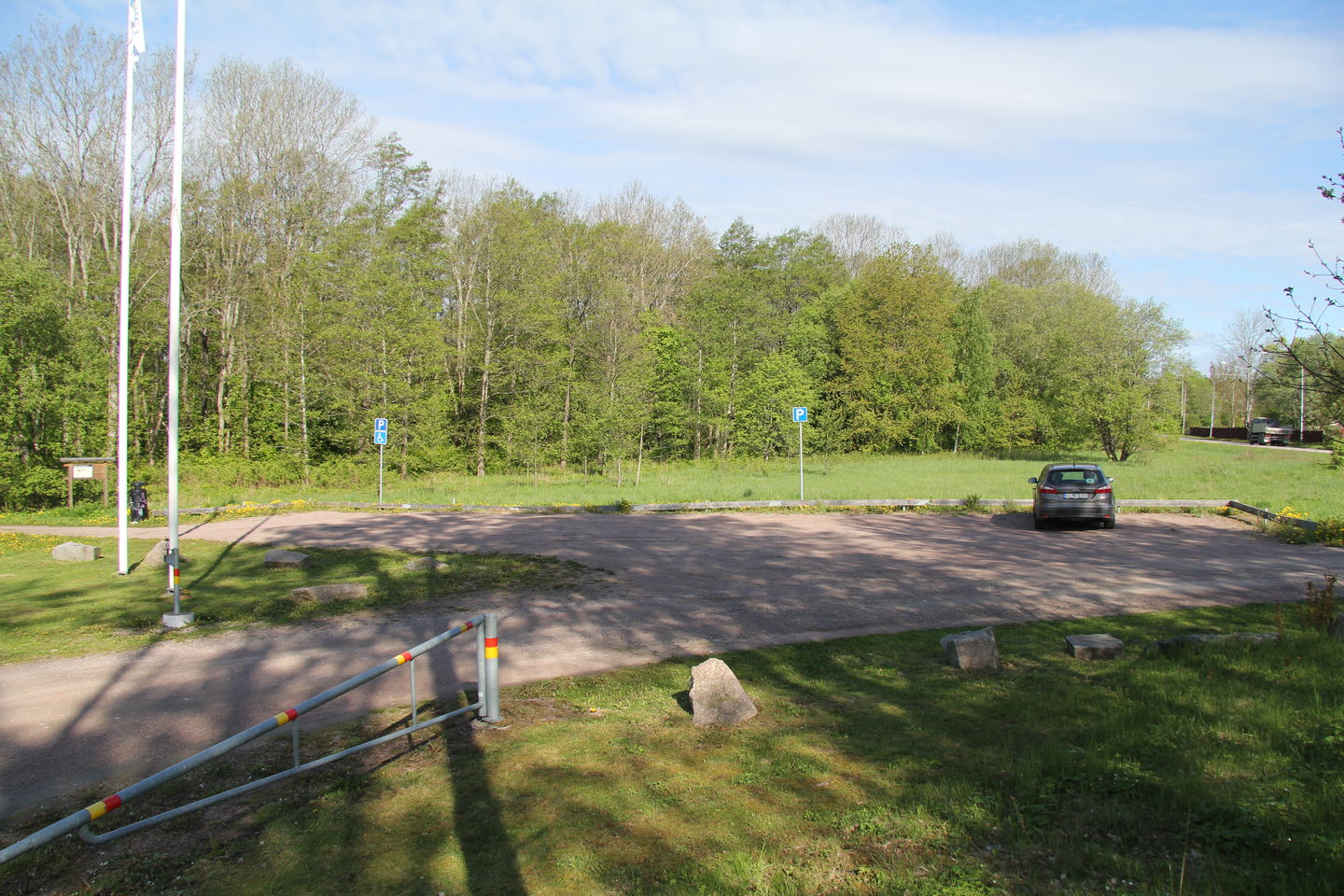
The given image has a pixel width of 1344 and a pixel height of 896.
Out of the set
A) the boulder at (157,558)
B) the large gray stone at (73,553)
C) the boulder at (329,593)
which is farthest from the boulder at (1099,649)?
the large gray stone at (73,553)

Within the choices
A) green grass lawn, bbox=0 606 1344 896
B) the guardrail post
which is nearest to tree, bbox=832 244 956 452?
green grass lawn, bbox=0 606 1344 896

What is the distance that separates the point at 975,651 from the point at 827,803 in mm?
3373

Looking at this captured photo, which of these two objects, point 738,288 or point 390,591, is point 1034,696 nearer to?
point 390,591

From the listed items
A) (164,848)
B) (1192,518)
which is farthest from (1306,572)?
(164,848)

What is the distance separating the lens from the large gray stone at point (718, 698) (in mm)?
6230

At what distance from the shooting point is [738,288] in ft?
166

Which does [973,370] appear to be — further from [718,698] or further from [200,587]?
[718,698]

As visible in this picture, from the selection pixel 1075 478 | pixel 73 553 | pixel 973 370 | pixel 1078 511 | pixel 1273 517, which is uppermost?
pixel 973 370

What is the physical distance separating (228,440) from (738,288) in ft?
99.6

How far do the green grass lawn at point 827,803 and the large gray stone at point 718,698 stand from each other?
0.46 ft

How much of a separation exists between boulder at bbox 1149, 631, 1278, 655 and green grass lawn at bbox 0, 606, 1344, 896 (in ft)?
1.54

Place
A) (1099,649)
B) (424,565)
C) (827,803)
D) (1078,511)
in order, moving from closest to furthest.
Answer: (827,803) → (1099,649) → (424,565) → (1078,511)

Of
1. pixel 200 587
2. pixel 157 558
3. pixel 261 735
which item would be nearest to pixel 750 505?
pixel 200 587

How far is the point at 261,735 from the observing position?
5.67 meters
